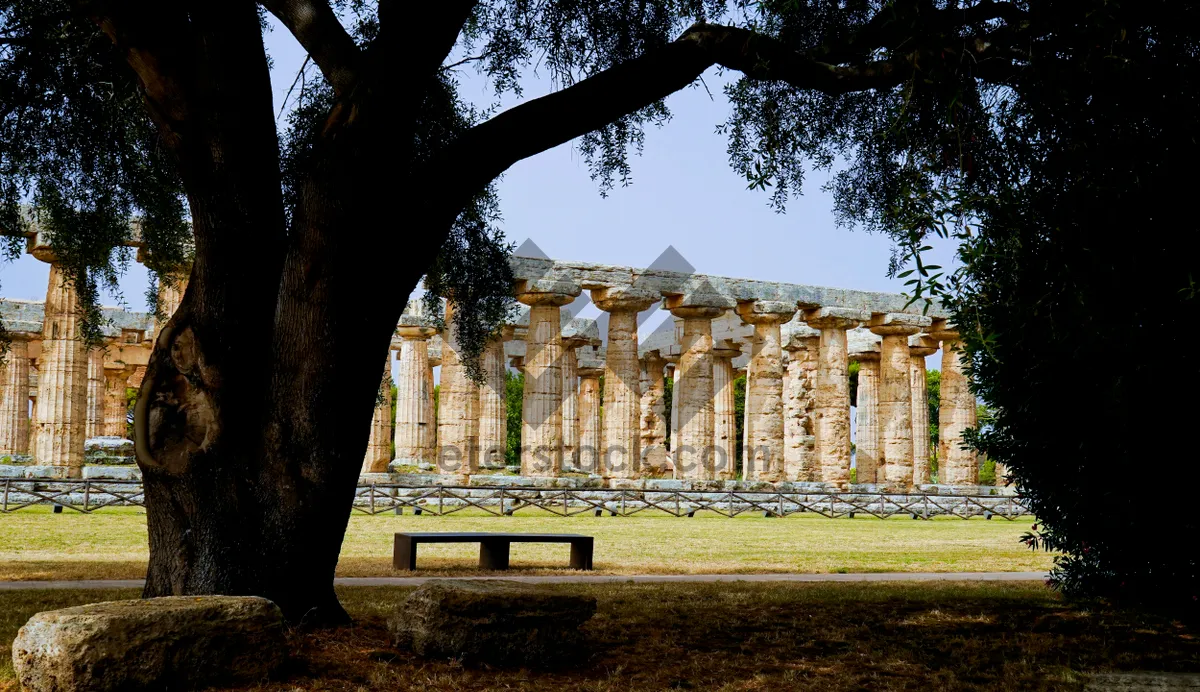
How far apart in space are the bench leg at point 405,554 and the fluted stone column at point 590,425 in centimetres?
2382

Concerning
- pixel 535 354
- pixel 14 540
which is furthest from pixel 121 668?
pixel 535 354

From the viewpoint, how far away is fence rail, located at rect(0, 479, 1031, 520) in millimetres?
25219

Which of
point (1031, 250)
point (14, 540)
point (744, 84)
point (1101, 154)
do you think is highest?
point (744, 84)

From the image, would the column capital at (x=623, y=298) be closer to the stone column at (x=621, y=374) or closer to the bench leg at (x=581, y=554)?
the stone column at (x=621, y=374)

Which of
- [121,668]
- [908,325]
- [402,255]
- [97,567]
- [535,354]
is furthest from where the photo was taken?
[908,325]

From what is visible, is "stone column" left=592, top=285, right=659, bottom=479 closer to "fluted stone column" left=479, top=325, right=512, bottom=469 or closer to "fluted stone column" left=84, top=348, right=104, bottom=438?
Result: "fluted stone column" left=479, top=325, right=512, bottom=469

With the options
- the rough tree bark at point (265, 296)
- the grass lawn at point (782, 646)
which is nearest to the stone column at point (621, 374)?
the grass lawn at point (782, 646)

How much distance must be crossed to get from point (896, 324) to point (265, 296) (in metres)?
33.9

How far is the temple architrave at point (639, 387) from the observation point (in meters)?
32.2

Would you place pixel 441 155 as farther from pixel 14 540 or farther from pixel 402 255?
pixel 14 540

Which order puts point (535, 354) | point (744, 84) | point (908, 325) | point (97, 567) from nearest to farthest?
point (744, 84) < point (97, 567) < point (535, 354) < point (908, 325)

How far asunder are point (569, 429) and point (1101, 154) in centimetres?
2772

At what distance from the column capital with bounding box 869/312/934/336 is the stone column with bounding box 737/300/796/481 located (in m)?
3.99

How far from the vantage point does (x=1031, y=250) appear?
700cm
